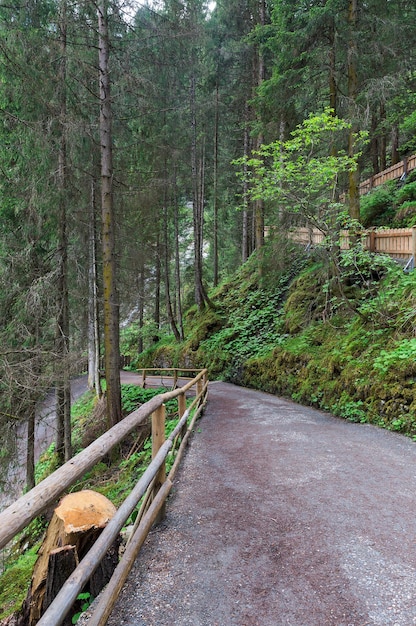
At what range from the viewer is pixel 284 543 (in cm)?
277

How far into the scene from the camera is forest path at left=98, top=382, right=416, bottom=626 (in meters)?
2.09

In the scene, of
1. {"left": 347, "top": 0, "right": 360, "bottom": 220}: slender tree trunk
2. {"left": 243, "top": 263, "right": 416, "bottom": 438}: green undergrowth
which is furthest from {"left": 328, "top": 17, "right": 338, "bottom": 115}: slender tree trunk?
{"left": 243, "top": 263, "right": 416, "bottom": 438}: green undergrowth

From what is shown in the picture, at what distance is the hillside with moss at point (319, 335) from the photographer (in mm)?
6801

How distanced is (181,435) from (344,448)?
7.81 ft

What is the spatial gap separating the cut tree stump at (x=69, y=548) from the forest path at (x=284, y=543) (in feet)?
0.72

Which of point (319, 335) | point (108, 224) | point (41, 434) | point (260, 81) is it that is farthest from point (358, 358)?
point (41, 434)

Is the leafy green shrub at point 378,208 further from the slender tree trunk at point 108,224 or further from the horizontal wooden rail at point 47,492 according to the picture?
the horizontal wooden rail at point 47,492

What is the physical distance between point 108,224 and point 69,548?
21.8 ft

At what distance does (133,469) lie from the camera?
22.1 feet

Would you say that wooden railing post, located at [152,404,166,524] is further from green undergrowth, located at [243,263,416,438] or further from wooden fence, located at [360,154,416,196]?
wooden fence, located at [360,154,416,196]

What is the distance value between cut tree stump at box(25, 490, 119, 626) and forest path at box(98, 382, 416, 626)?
0.22 metres

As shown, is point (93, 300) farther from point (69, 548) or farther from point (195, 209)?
point (69, 548)

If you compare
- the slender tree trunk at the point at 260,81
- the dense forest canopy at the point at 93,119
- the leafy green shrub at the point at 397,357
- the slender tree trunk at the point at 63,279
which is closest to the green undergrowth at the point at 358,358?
the leafy green shrub at the point at 397,357

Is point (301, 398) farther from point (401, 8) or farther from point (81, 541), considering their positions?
point (401, 8)
